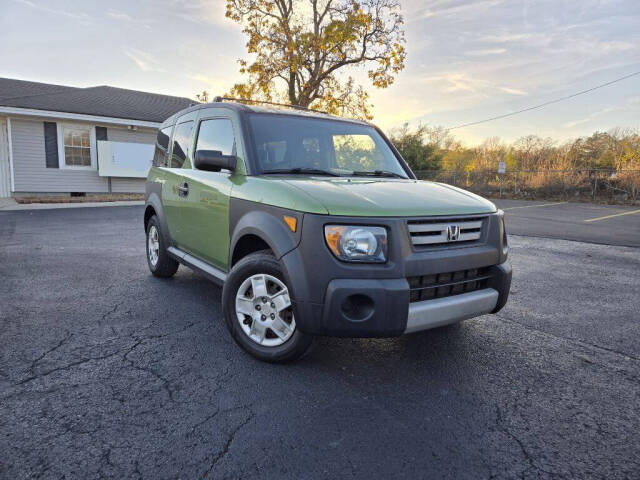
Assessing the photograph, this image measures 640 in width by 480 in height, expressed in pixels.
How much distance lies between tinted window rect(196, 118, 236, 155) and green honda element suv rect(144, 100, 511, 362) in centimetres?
1

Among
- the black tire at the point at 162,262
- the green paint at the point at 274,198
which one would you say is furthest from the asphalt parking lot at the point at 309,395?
the green paint at the point at 274,198

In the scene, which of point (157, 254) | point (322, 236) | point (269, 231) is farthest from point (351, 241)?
point (157, 254)

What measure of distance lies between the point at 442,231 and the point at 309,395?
136 cm

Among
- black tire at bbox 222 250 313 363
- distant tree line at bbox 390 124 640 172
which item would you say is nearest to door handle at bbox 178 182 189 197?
black tire at bbox 222 250 313 363

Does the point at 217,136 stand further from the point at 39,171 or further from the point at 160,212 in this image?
the point at 39,171

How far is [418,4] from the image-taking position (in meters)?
17.5

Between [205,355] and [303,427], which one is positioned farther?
[205,355]

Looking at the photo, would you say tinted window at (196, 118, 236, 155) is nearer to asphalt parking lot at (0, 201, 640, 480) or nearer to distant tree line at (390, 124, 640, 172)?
asphalt parking lot at (0, 201, 640, 480)

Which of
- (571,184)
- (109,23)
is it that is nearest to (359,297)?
(109,23)

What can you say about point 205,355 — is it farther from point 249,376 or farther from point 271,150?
point 271,150

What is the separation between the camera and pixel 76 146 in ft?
57.1

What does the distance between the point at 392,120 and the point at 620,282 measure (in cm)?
3020

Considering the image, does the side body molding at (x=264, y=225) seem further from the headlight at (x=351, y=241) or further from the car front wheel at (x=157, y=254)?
the car front wheel at (x=157, y=254)

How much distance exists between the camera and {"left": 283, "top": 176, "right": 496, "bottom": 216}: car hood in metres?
2.57
